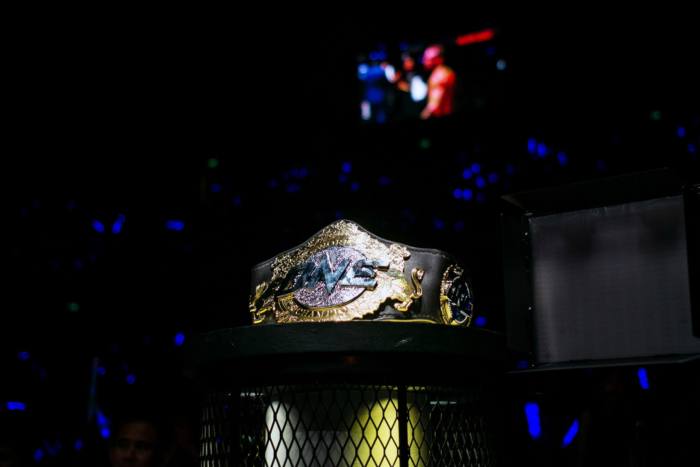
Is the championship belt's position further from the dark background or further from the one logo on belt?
the dark background

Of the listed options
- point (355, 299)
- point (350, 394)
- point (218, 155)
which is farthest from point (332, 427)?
point (218, 155)

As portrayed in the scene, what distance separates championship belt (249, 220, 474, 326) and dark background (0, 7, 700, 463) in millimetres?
2845

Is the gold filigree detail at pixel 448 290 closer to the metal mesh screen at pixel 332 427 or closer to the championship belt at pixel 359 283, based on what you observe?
the championship belt at pixel 359 283

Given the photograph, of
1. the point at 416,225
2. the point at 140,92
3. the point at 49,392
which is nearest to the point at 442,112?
the point at 416,225

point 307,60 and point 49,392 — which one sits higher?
point 307,60

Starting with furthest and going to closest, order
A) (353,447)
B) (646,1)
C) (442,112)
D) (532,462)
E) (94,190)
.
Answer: (94,190), (442,112), (646,1), (532,462), (353,447)

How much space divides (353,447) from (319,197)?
144 inches

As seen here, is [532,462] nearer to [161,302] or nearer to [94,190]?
[161,302]

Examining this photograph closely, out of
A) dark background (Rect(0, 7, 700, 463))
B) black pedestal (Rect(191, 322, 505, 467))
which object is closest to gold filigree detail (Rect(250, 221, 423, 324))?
black pedestal (Rect(191, 322, 505, 467))

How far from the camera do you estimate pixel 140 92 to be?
208 inches

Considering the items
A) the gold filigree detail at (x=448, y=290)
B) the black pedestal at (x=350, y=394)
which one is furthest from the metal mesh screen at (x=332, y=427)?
the gold filigree detail at (x=448, y=290)

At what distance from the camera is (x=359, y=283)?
53.6 inches

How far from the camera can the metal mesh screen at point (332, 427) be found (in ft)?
4.32

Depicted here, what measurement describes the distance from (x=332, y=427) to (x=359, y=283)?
0.70 ft
